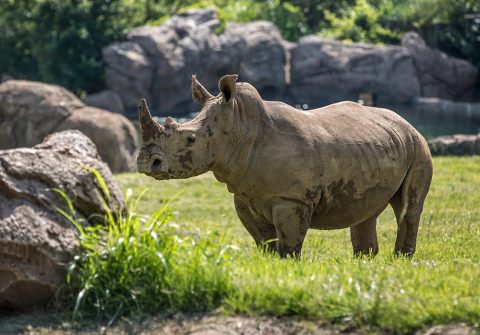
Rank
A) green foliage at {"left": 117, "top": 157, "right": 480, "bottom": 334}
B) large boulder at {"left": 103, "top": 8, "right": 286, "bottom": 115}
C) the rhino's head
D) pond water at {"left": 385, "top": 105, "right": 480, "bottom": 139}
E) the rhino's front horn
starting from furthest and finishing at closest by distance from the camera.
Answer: large boulder at {"left": 103, "top": 8, "right": 286, "bottom": 115}
pond water at {"left": 385, "top": 105, "right": 480, "bottom": 139}
the rhino's head
the rhino's front horn
green foliage at {"left": 117, "top": 157, "right": 480, "bottom": 334}

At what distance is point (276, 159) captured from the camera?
28.2ft

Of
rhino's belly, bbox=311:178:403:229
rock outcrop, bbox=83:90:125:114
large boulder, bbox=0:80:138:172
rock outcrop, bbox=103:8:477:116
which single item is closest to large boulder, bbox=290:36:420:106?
rock outcrop, bbox=103:8:477:116

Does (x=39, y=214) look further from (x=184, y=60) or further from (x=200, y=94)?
(x=184, y=60)

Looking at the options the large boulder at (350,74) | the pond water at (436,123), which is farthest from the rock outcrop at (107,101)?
the pond water at (436,123)

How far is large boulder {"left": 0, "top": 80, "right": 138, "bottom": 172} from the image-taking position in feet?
60.7

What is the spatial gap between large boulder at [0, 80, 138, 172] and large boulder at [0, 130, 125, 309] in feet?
34.2

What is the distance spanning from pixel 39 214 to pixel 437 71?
82.1 ft

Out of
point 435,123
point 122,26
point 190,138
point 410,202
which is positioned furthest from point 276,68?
point 190,138

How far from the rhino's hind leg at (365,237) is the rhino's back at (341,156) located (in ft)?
1.50

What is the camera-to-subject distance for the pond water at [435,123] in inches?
936

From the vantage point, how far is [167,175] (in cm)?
830

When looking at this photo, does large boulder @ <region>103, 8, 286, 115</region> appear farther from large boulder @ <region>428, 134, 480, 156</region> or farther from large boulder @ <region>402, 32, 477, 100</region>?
large boulder @ <region>428, 134, 480, 156</region>

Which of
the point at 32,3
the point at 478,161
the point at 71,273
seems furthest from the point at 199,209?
the point at 32,3

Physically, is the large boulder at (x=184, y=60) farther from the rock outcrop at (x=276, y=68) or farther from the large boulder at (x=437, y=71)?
the large boulder at (x=437, y=71)
